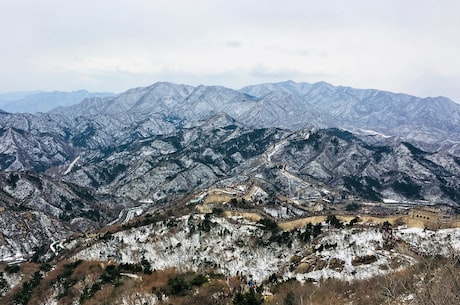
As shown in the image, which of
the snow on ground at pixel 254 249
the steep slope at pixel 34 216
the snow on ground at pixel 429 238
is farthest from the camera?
the steep slope at pixel 34 216

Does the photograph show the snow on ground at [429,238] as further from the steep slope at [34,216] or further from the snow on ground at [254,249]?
the steep slope at [34,216]

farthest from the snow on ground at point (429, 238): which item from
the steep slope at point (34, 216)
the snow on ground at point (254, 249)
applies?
the steep slope at point (34, 216)

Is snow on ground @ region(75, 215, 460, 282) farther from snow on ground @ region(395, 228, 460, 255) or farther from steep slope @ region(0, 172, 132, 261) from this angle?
steep slope @ region(0, 172, 132, 261)

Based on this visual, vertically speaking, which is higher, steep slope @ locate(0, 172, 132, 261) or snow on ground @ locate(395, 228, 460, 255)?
snow on ground @ locate(395, 228, 460, 255)

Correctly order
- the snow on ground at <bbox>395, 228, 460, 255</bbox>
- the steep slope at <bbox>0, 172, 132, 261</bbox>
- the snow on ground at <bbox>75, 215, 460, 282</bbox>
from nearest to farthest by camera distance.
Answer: the snow on ground at <bbox>75, 215, 460, 282</bbox>
the snow on ground at <bbox>395, 228, 460, 255</bbox>
the steep slope at <bbox>0, 172, 132, 261</bbox>

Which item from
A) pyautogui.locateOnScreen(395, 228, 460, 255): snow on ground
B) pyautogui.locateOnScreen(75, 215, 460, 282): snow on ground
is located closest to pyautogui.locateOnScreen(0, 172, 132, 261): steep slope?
pyautogui.locateOnScreen(75, 215, 460, 282): snow on ground

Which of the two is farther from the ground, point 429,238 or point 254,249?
point 429,238

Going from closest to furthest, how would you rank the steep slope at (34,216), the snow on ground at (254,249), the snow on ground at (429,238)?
1. the snow on ground at (254,249)
2. the snow on ground at (429,238)
3. the steep slope at (34,216)

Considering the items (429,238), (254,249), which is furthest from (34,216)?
(429,238)

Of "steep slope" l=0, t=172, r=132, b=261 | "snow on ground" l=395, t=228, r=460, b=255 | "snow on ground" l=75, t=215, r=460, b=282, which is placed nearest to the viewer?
"snow on ground" l=75, t=215, r=460, b=282

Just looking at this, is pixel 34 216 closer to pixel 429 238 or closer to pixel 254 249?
pixel 254 249

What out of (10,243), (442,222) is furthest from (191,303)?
(10,243)

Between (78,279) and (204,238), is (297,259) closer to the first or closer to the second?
(204,238)
